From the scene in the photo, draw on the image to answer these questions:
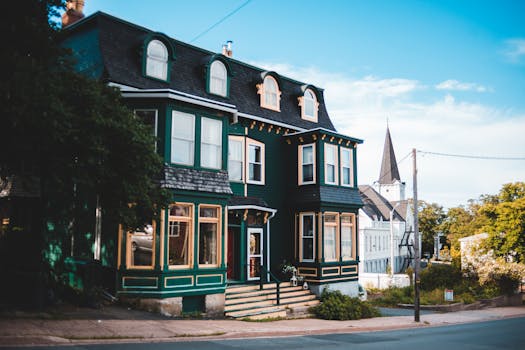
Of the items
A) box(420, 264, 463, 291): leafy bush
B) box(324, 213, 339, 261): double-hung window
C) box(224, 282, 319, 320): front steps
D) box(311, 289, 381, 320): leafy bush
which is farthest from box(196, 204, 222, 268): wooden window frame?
box(420, 264, 463, 291): leafy bush

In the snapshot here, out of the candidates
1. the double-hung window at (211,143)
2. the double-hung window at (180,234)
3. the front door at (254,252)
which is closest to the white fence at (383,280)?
the front door at (254,252)

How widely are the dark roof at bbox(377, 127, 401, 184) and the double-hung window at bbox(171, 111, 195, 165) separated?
7339 cm

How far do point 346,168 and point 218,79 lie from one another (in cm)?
835

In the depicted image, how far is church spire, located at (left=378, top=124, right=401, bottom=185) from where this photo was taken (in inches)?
3410

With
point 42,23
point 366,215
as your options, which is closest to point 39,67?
point 42,23

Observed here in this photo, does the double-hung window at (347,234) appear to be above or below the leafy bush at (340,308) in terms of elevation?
above

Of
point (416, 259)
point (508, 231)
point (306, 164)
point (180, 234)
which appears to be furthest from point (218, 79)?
point (508, 231)

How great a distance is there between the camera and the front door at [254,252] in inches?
852

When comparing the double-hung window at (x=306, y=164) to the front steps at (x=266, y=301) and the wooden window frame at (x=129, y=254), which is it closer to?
the front steps at (x=266, y=301)

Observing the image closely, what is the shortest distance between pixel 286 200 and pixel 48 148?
13903 mm

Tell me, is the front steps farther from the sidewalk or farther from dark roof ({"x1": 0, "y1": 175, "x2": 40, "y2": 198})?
dark roof ({"x1": 0, "y1": 175, "x2": 40, "y2": 198})

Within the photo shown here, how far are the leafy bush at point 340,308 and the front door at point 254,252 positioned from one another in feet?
10.2

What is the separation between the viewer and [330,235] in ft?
77.4

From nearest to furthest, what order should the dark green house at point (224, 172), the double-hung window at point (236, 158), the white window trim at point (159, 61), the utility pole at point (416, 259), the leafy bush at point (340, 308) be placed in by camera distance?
the dark green house at point (224, 172) < the white window trim at point (159, 61) < the leafy bush at point (340, 308) < the utility pole at point (416, 259) < the double-hung window at point (236, 158)
